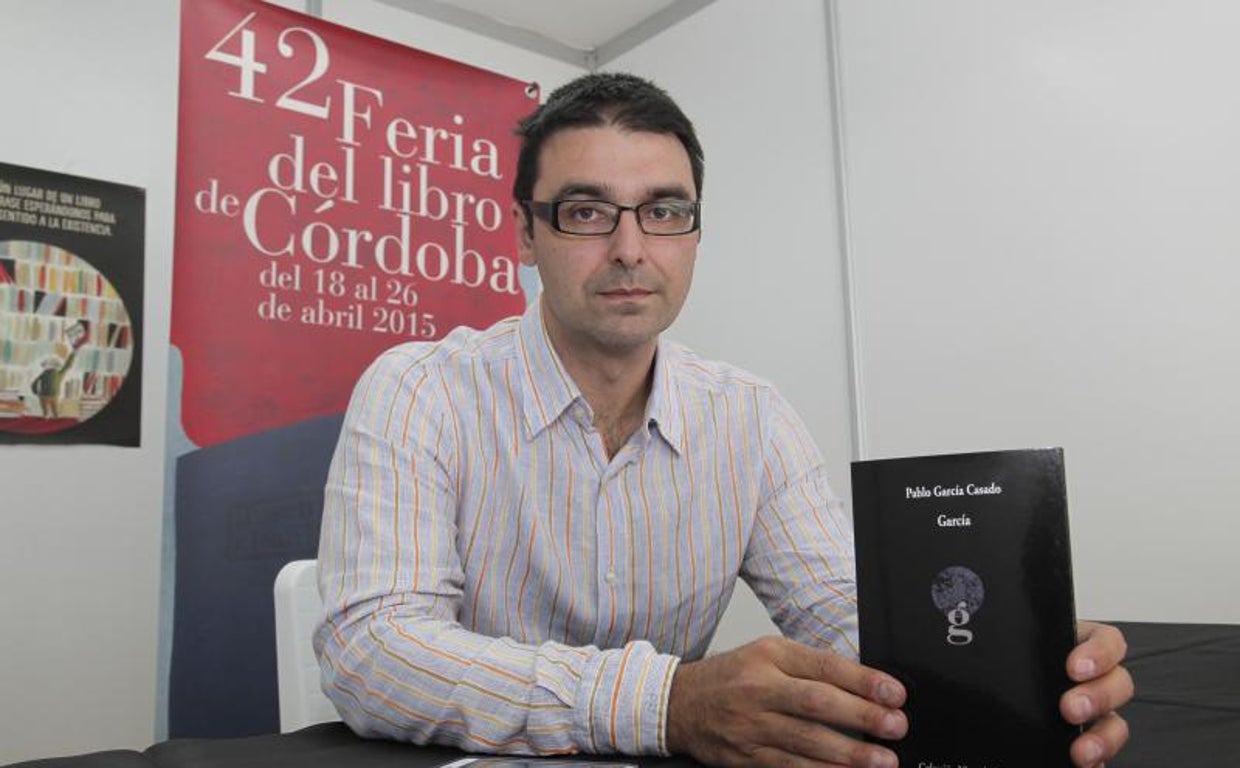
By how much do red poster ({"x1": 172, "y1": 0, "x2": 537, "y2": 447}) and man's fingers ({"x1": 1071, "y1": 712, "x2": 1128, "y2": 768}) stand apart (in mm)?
2318

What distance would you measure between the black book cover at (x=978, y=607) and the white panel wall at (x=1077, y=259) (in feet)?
5.69

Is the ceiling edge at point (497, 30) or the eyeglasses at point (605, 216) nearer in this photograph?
the eyeglasses at point (605, 216)

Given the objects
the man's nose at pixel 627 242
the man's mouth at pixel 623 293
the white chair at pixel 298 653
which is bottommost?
the white chair at pixel 298 653

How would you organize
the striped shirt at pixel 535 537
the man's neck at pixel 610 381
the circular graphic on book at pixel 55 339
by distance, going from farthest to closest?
the circular graphic on book at pixel 55 339, the man's neck at pixel 610 381, the striped shirt at pixel 535 537

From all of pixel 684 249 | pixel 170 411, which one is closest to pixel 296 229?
pixel 170 411

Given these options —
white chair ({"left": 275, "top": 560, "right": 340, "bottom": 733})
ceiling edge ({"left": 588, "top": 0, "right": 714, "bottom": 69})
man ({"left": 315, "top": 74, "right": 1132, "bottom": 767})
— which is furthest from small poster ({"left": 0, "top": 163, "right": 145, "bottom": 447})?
ceiling edge ({"left": 588, "top": 0, "right": 714, "bottom": 69})

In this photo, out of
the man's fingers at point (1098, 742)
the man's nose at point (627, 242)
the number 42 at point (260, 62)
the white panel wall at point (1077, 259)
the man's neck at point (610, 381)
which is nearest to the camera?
the man's fingers at point (1098, 742)

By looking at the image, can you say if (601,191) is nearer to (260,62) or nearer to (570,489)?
(570,489)

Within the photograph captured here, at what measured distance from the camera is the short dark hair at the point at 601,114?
4.21 feet

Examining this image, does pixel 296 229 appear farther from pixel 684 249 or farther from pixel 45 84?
pixel 684 249

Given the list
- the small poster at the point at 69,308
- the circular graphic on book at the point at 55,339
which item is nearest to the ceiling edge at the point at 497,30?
the small poster at the point at 69,308

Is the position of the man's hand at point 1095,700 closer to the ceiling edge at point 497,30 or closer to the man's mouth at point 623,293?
the man's mouth at point 623,293

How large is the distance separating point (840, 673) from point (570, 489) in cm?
56

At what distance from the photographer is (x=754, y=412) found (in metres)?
1.36
